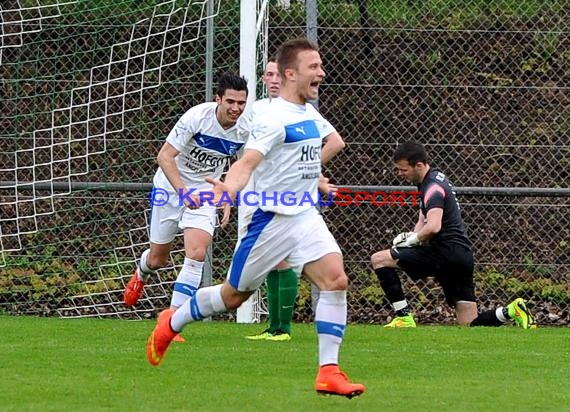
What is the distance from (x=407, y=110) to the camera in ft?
49.2

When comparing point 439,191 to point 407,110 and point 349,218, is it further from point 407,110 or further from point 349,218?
point 407,110

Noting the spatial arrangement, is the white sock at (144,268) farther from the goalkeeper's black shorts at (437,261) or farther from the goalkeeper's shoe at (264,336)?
the goalkeeper's black shorts at (437,261)

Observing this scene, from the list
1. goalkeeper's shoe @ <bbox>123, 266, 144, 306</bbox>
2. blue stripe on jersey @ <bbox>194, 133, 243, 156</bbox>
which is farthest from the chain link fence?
blue stripe on jersey @ <bbox>194, 133, 243, 156</bbox>

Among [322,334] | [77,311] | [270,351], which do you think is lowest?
[77,311]

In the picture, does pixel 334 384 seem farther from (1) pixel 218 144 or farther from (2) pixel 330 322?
(1) pixel 218 144

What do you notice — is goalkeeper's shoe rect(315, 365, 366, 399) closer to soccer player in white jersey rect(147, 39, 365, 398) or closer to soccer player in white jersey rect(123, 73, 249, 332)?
soccer player in white jersey rect(147, 39, 365, 398)

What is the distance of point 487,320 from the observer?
36.3 feet

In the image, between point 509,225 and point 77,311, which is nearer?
point 77,311

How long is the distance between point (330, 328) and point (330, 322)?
3 centimetres

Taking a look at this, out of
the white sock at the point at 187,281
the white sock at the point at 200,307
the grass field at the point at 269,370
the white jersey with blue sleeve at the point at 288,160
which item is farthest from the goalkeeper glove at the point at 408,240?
the white jersey with blue sleeve at the point at 288,160

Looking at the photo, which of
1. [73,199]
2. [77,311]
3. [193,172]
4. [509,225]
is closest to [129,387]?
[193,172]

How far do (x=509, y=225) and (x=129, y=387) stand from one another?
8.33m

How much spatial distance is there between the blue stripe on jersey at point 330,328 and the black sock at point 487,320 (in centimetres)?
480

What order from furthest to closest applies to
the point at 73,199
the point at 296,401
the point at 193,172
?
1. the point at 73,199
2. the point at 193,172
3. the point at 296,401
